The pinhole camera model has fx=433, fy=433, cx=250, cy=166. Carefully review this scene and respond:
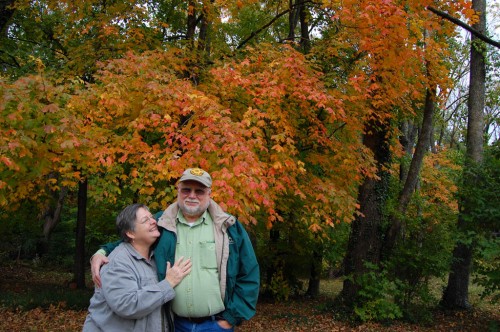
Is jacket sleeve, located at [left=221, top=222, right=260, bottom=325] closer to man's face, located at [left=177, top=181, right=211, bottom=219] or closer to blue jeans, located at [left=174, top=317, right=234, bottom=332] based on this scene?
blue jeans, located at [left=174, top=317, right=234, bottom=332]

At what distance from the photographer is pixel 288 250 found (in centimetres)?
1277

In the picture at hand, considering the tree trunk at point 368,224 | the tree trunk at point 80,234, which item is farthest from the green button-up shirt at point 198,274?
the tree trunk at point 80,234

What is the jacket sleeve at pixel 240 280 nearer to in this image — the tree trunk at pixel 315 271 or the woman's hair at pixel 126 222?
the woman's hair at pixel 126 222

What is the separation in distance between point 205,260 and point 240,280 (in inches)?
10.8

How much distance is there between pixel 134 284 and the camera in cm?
251

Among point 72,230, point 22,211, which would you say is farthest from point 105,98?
point 72,230

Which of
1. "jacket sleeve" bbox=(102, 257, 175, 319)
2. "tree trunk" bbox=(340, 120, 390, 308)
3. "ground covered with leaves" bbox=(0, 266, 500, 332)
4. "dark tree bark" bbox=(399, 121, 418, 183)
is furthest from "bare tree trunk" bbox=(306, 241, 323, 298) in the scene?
"jacket sleeve" bbox=(102, 257, 175, 319)

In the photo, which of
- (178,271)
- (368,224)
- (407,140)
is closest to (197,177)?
(178,271)

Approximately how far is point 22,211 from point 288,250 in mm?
7409

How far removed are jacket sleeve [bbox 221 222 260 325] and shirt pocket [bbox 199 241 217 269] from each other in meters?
0.10

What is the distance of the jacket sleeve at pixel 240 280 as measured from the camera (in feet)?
9.00

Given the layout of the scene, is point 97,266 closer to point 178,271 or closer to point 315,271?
point 178,271

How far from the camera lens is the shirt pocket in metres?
2.73

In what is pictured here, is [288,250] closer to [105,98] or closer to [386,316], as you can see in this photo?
[386,316]
